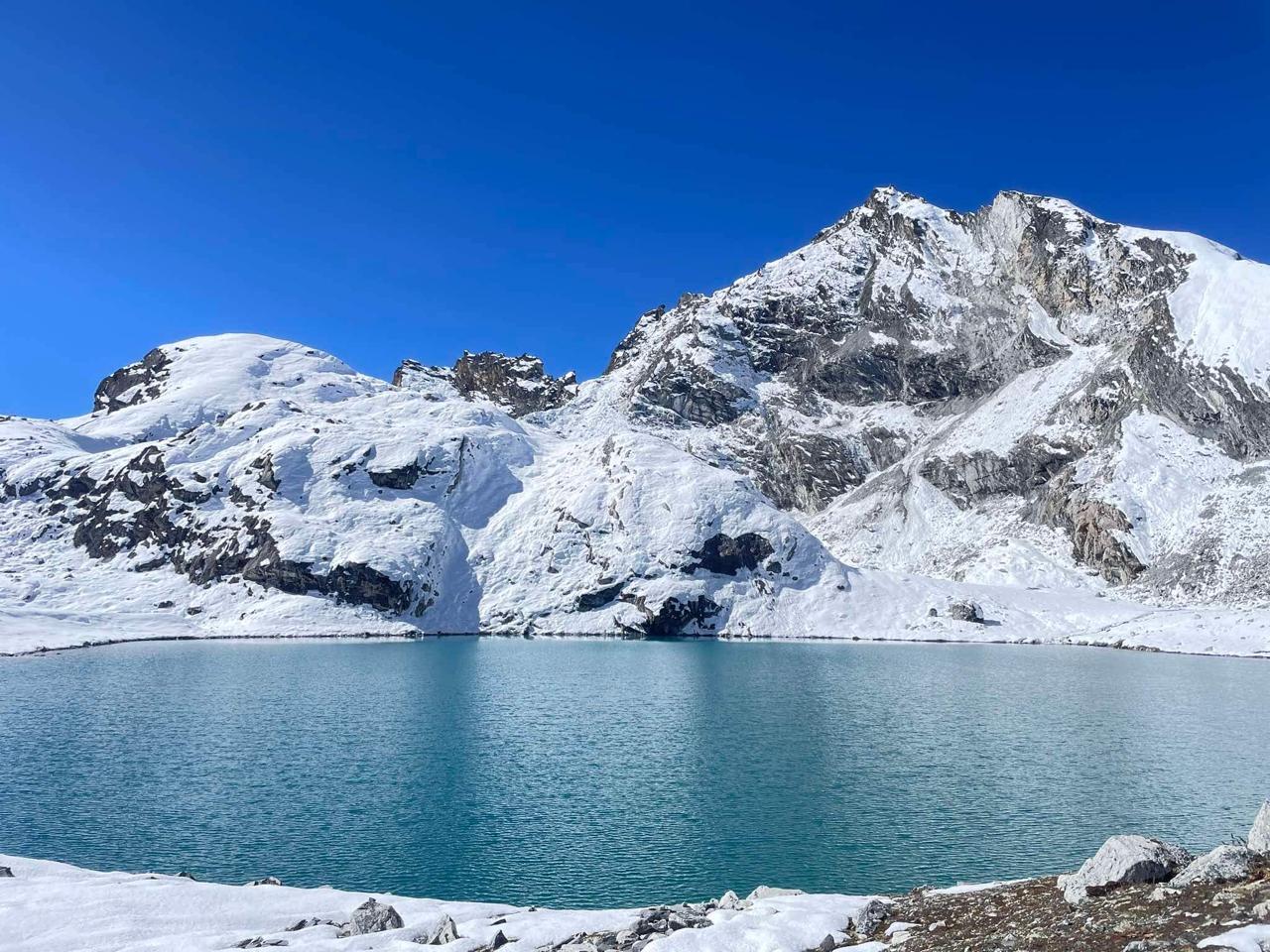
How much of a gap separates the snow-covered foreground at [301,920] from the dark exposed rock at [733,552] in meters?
121

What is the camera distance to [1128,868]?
18297 millimetres

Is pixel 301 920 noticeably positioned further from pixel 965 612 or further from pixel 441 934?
pixel 965 612

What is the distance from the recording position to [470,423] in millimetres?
190875

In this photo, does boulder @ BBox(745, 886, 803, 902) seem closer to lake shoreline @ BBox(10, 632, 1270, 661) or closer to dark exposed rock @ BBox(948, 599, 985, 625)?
lake shoreline @ BBox(10, 632, 1270, 661)

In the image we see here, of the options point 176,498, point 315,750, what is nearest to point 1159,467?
point 315,750

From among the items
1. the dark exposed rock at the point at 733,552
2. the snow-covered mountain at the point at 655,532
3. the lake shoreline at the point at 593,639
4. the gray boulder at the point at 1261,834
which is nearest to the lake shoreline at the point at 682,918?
the gray boulder at the point at 1261,834

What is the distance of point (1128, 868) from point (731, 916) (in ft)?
29.9

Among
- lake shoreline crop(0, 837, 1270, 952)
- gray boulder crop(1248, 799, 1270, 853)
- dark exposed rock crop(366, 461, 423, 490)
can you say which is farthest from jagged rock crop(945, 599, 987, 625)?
gray boulder crop(1248, 799, 1270, 853)

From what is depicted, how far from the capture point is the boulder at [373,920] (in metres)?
22.0

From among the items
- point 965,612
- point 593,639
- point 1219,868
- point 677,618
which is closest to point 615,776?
point 1219,868

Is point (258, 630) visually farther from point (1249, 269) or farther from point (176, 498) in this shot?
point (1249, 269)

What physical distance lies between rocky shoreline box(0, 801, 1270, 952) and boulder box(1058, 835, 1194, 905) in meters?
0.03

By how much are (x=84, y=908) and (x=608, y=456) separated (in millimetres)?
145352

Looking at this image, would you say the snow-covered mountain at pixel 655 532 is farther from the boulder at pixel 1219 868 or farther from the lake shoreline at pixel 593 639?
the boulder at pixel 1219 868
